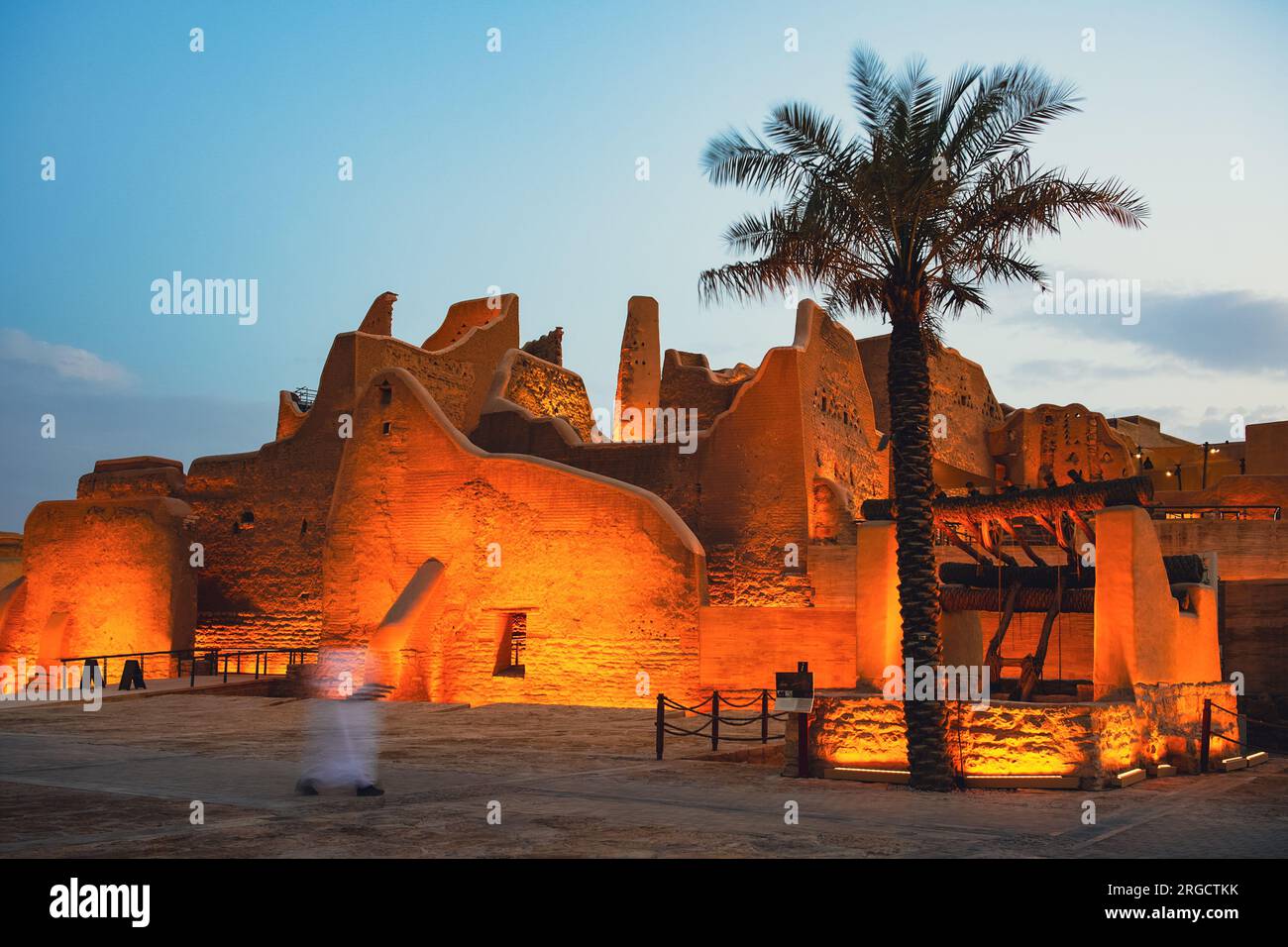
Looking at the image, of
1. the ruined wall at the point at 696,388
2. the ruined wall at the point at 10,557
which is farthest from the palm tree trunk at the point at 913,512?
the ruined wall at the point at 10,557

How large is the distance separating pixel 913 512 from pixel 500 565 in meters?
12.2

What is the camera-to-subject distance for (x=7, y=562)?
43.3 metres

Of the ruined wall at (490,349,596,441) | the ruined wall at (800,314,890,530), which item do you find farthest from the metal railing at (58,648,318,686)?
the ruined wall at (800,314,890,530)

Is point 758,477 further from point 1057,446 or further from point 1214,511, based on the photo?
point 1057,446

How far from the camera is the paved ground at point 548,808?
8023mm

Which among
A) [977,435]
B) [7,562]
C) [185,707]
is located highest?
[977,435]

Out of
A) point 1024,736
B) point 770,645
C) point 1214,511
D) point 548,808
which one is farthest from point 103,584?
point 1214,511

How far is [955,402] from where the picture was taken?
134ft

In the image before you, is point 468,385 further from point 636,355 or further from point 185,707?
point 185,707

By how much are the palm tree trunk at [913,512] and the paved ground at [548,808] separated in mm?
1292

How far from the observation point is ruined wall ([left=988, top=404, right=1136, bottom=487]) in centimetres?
3969
